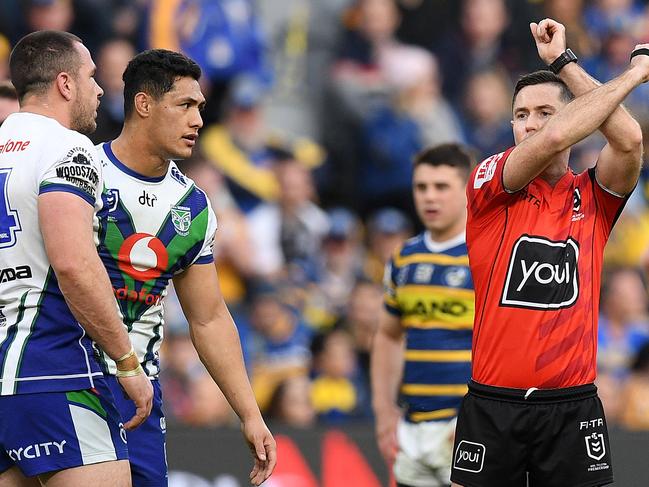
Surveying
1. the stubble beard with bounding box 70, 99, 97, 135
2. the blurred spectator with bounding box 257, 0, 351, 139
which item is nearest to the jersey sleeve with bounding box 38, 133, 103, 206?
the stubble beard with bounding box 70, 99, 97, 135

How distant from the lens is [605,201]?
194 inches

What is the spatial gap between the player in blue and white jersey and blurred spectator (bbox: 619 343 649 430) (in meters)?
3.65

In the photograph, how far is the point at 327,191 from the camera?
452 inches

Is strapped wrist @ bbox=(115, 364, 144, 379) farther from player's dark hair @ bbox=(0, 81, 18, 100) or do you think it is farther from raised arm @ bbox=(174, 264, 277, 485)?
player's dark hair @ bbox=(0, 81, 18, 100)

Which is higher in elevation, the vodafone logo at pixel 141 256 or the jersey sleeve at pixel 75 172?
the jersey sleeve at pixel 75 172

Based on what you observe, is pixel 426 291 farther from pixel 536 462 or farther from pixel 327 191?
pixel 327 191

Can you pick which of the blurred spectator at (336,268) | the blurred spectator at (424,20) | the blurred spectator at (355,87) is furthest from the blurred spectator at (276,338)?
the blurred spectator at (424,20)

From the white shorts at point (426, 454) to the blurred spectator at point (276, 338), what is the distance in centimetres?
335

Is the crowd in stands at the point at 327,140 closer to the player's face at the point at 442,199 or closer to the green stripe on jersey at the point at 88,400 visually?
the player's face at the point at 442,199

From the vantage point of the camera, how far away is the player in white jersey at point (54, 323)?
4.34 m

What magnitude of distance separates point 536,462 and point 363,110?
7204mm

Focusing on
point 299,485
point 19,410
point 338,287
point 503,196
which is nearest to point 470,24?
point 338,287

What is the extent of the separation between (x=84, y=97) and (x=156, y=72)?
0.42m

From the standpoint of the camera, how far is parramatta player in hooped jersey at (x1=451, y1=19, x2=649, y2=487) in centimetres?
473
